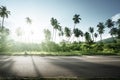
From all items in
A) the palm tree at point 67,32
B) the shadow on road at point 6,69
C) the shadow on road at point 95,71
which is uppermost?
the palm tree at point 67,32

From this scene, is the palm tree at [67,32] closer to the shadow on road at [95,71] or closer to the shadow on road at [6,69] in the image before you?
the shadow on road at [6,69]

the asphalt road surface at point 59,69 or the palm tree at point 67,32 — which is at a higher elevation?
the palm tree at point 67,32

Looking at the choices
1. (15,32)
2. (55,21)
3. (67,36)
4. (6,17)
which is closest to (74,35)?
(67,36)

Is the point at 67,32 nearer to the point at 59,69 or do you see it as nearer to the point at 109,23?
the point at 109,23

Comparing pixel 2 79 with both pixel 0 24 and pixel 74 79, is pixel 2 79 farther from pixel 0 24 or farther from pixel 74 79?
pixel 0 24

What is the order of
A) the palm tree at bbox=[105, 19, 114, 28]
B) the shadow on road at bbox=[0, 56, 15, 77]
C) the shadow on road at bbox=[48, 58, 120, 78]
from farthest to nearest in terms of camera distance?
the palm tree at bbox=[105, 19, 114, 28] < the shadow on road at bbox=[48, 58, 120, 78] < the shadow on road at bbox=[0, 56, 15, 77]

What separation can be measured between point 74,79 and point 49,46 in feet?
179

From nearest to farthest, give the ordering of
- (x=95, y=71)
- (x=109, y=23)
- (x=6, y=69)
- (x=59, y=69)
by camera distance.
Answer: (x=95, y=71)
(x=6, y=69)
(x=59, y=69)
(x=109, y=23)

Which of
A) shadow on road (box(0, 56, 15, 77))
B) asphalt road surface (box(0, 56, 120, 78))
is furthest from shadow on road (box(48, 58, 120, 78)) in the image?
shadow on road (box(0, 56, 15, 77))

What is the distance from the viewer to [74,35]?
360 ft

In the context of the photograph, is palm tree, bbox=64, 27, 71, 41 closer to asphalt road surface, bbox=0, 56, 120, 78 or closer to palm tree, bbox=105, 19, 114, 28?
palm tree, bbox=105, 19, 114, 28

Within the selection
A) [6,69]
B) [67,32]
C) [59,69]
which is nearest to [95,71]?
[59,69]

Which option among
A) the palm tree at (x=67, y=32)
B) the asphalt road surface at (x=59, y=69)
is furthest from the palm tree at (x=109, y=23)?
the asphalt road surface at (x=59, y=69)

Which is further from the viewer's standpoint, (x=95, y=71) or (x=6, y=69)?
(x=6, y=69)
